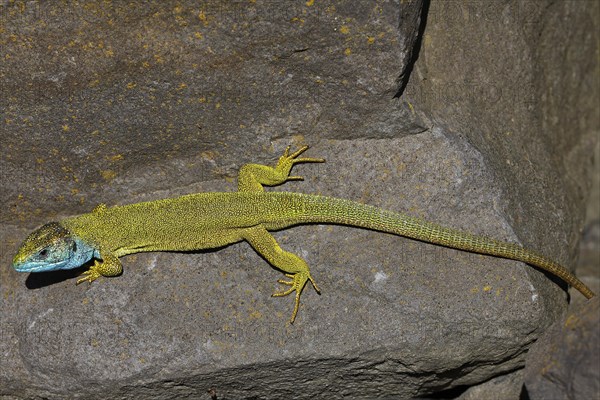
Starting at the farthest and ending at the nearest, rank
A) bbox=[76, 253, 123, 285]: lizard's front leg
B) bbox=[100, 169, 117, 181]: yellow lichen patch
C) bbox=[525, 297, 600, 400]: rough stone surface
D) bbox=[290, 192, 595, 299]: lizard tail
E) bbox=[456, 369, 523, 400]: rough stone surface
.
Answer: bbox=[456, 369, 523, 400]: rough stone surface
bbox=[100, 169, 117, 181]: yellow lichen patch
bbox=[76, 253, 123, 285]: lizard's front leg
bbox=[290, 192, 595, 299]: lizard tail
bbox=[525, 297, 600, 400]: rough stone surface

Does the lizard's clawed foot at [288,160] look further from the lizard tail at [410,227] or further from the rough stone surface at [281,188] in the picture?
the lizard tail at [410,227]

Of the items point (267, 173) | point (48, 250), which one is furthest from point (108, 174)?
point (267, 173)

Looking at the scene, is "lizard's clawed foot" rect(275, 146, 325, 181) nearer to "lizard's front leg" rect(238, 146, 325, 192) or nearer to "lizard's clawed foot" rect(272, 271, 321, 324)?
"lizard's front leg" rect(238, 146, 325, 192)

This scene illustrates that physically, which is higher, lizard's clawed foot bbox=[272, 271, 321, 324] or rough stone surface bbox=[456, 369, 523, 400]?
lizard's clawed foot bbox=[272, 271, 321, 324]

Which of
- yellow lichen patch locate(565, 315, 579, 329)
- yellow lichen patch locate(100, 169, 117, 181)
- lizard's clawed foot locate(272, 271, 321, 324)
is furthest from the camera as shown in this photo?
yellow lichen patch locate(100, 169, 117, 181)

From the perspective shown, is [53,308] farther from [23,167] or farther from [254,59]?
[254,59]

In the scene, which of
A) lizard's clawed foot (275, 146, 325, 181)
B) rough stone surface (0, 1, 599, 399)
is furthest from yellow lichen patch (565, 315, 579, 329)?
lizard's clawed foot (275, 146, 325, 181)

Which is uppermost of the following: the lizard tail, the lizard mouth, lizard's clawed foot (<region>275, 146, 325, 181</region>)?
lizard's clawed foot (<region>275, 146, 325, 181</region>)

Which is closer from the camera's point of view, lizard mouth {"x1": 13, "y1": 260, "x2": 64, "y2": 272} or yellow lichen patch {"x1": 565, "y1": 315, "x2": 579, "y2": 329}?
yellow lichen patch {"x1": 565, "y1": 315, "x2": 579, "y2": 329}
